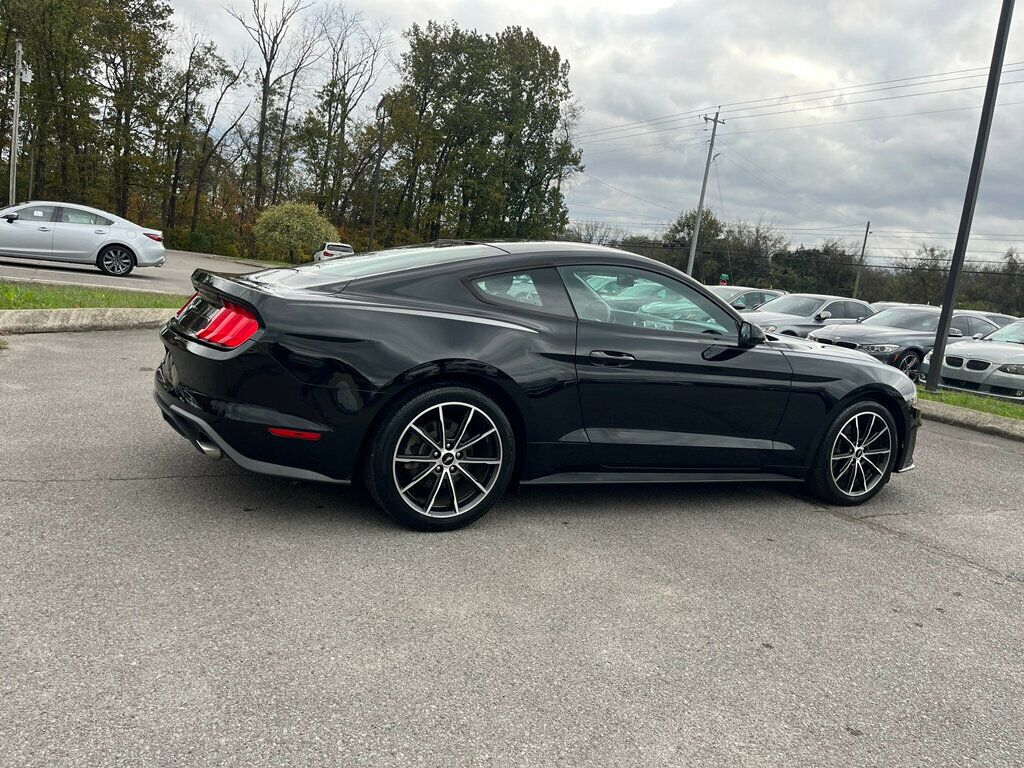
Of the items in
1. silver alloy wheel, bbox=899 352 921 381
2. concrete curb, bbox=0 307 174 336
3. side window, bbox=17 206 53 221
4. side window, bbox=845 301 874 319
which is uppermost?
side window, bbox=845 301 874 319

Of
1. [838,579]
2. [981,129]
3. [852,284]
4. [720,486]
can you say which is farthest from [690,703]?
[852,284]

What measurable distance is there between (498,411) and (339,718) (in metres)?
1.90

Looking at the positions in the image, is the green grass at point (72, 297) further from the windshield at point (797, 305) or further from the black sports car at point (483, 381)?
the windshield at point (797, 305)

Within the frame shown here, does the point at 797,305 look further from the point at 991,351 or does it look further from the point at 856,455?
the point at 856,455

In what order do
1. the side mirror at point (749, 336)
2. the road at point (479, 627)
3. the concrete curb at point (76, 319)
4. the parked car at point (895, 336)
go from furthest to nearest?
the parked car at point (895, 336)
the concrete curb at point (76, 319)
the side mirror at point (749, 336)
the road at point (479, 627)

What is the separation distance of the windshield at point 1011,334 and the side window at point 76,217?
56.2ft

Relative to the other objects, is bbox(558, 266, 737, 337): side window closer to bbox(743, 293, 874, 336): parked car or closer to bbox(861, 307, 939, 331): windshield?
bbox(861, 307, 939, 331): windshield

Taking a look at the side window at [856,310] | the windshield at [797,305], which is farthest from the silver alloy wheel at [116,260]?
the side window at [856,310]

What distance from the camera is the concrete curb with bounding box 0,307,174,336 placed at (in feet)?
27.6

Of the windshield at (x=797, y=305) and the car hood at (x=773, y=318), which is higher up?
the windshield at (x=797, y=305)

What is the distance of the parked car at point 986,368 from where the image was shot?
38.2 ft

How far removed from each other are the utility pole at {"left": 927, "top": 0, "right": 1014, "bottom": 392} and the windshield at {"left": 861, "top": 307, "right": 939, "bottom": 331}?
3.08 m

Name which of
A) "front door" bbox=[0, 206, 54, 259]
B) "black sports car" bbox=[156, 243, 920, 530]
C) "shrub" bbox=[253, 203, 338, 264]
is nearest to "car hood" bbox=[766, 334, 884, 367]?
"black sports car" bbox=[156, 243, 920, 530]

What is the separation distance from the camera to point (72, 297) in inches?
409
